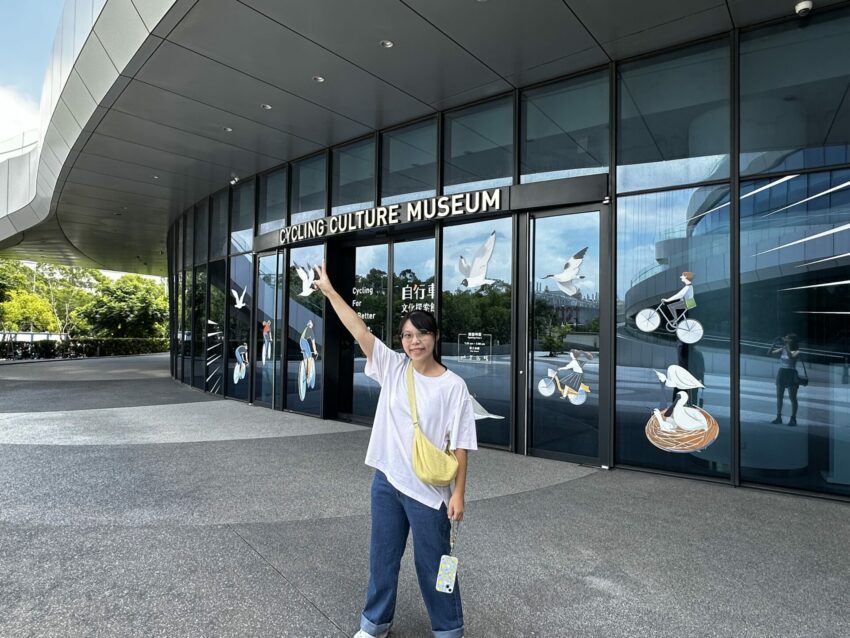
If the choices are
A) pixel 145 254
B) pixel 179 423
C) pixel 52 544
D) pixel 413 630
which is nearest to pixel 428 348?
pixel 413 630

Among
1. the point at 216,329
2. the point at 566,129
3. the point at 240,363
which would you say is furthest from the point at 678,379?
the point at 216,329

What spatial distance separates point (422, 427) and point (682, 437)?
464 cm

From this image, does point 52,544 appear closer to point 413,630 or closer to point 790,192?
point 413,630

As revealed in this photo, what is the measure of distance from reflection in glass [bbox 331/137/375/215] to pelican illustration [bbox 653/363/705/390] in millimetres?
5233

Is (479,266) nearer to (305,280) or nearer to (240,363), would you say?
(305,280)

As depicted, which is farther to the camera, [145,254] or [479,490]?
[145,254]

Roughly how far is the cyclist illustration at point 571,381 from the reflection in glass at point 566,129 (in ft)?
7.57

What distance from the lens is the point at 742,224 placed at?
582 centimetres

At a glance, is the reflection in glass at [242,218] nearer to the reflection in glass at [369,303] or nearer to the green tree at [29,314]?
the reflection in glass at [369,303]

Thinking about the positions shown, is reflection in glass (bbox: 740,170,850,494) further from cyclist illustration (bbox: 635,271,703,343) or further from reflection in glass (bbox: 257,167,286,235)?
reflection in glass (bbox: 257,167,286,235)

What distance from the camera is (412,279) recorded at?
8.60 m

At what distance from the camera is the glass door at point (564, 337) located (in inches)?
262

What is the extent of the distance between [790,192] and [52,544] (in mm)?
7148

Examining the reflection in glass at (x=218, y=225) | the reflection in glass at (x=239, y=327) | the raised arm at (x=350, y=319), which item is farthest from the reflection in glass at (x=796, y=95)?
the reflection in glass at (x=218, y=225)
